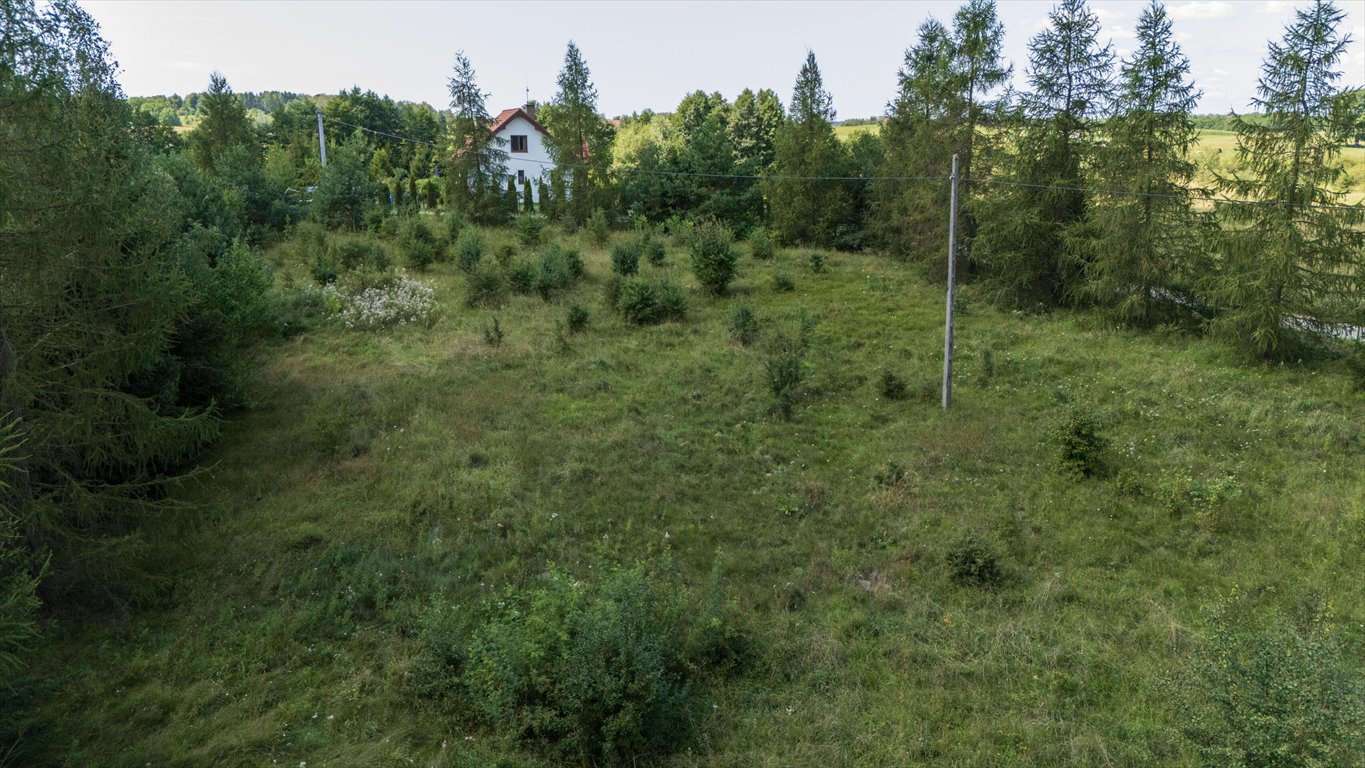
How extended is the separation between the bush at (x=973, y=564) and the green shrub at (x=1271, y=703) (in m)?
3.86

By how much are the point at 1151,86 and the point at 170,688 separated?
931 inches

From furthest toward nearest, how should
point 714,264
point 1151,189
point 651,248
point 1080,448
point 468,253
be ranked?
point 651,248 < point 468,253 < point 714,264 < point 1151,189 < point 1080,448

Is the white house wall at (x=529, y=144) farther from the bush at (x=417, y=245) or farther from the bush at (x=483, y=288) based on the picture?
the bush at (x=483, y=288)

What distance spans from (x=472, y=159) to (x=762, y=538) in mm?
27826

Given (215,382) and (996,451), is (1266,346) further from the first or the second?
(215,382)

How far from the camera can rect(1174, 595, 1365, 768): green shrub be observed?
15.6ft

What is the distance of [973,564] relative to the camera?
32.3 ft

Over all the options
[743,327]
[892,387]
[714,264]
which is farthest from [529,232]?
[892,387]

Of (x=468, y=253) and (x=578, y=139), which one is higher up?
(x=578, y=139)

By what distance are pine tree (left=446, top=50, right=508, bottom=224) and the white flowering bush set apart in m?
13.1

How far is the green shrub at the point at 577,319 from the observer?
64.3 ft

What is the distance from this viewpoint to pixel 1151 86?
19.0m

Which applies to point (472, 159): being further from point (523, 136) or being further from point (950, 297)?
point (950, 297)

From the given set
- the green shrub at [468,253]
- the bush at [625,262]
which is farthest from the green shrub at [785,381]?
the green shrub at [468,253]
